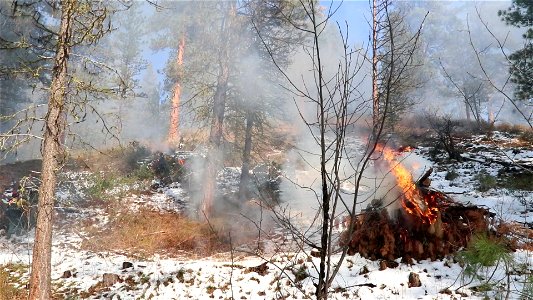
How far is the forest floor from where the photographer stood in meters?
5.34

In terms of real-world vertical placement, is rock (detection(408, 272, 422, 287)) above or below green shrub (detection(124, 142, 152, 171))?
below

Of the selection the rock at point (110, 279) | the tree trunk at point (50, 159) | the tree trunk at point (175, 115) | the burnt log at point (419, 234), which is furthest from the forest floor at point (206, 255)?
the tree trunk at point (175, 115)

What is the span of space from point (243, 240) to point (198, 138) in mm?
13764

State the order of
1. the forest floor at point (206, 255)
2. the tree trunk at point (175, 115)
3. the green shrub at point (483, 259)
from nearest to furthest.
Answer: the green shrub at point (483, 259), the forest floor at point (206, 255), the tree trunk at point (175, 115)

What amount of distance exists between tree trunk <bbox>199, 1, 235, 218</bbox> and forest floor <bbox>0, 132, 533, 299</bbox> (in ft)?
3.80

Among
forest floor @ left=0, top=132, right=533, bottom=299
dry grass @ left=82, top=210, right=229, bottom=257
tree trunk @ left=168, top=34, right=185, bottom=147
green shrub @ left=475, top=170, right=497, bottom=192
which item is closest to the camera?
forest floor @ left=0, top=132, right=533, bottom=299

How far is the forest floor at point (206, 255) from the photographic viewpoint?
5344mm

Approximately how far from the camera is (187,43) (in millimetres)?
24344

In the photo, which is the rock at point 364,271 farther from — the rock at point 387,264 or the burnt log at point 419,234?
the burnt log at point 419,234

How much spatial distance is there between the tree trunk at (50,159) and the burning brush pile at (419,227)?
16.8ft

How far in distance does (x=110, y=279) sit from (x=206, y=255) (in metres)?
2.74

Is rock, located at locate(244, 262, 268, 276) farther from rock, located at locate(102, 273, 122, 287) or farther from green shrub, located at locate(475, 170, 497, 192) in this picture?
green shrub, located at locate(475, 170, 497, 192)

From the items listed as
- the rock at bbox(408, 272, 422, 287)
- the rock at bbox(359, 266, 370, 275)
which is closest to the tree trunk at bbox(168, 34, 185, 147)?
the rock at bbox(359, 266, 370, 275)

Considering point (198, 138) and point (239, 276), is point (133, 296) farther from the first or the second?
point (198, 138)
